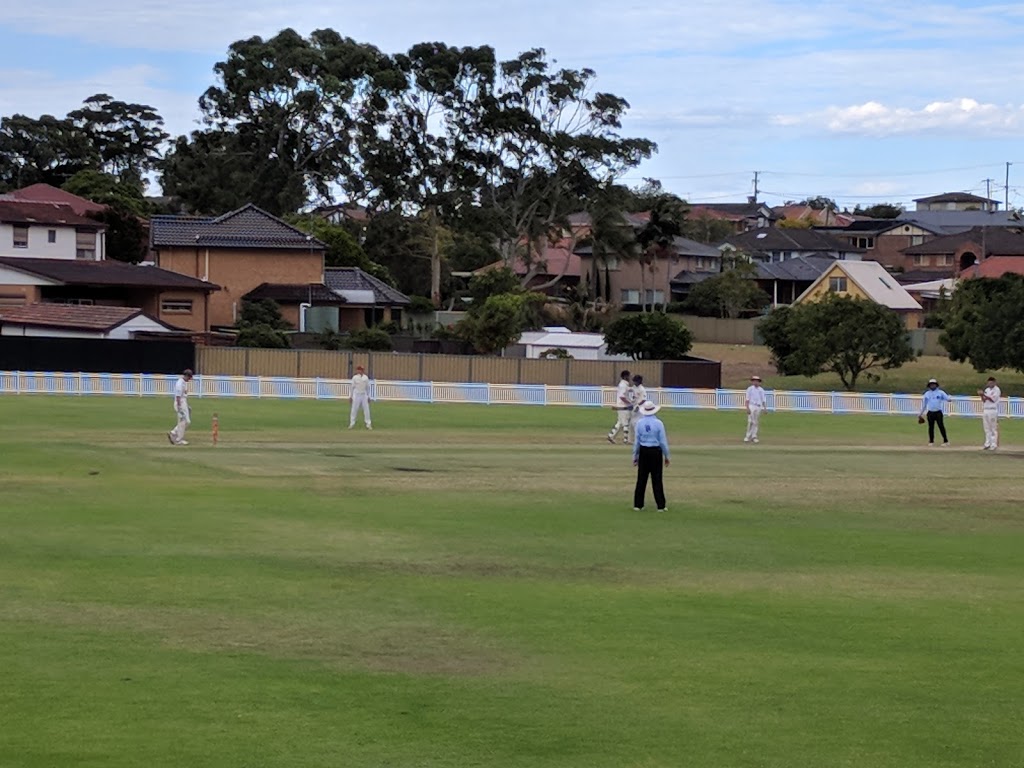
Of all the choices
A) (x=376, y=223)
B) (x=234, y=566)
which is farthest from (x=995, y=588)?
(x=376, y=223)

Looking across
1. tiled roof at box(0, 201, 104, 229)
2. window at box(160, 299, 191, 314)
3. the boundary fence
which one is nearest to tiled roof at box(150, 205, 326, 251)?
tiled roof at box(0, 201, 104, 229)

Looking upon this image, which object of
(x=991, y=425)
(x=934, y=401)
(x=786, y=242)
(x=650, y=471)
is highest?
(x=786, y=242)

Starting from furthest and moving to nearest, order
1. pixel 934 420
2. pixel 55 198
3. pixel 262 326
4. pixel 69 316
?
pixel 55 198 < pixel 262 326 < pixel 69 316 < pixel 934 420

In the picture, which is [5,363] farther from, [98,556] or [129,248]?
[98,556]

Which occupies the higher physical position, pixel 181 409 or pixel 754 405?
pixel 754 405

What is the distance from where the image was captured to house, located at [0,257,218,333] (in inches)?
2899

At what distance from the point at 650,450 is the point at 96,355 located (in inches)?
1683

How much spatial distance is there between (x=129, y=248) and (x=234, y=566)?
81.2m

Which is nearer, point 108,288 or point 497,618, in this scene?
point 497,618

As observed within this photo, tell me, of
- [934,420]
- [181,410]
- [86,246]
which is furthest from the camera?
[86,246]

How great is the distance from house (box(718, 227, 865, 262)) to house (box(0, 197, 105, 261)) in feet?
223

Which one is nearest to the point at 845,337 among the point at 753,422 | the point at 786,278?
the point at 753,422

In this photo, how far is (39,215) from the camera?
8250 centimetres

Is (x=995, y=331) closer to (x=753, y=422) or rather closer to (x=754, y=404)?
(x=753, y=422)
